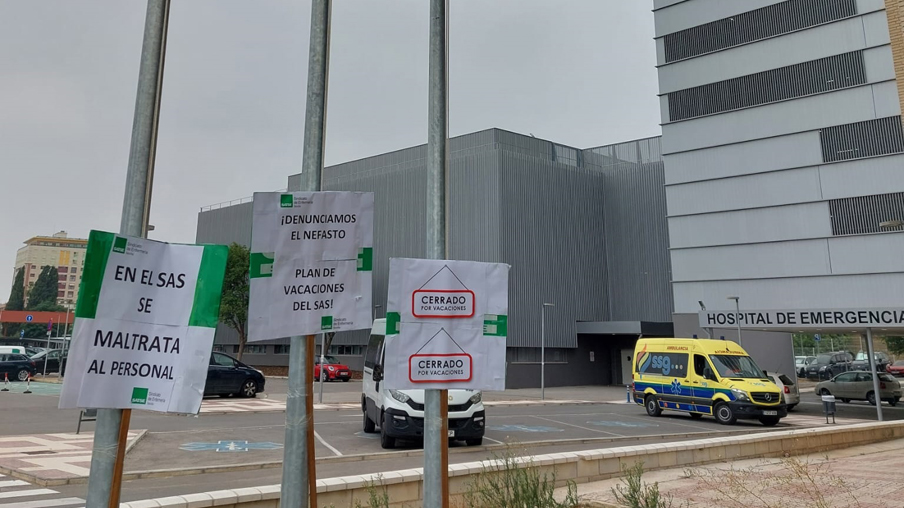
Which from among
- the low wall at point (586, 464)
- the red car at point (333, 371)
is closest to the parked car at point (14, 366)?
the red car at point (333, 371)

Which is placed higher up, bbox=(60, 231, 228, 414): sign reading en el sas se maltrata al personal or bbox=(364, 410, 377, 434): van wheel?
bbox=(60, 231, 228, 414): sign reading en el sas se maltrata al personal

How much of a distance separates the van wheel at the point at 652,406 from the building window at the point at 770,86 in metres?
21.6

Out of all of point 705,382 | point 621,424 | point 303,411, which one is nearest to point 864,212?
point 705,382

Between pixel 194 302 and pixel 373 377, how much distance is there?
416 inches

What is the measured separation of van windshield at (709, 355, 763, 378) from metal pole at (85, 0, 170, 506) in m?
19.2

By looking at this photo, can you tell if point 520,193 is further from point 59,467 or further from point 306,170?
point 306,170

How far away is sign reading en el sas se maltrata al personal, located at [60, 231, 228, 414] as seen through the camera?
11.8ft

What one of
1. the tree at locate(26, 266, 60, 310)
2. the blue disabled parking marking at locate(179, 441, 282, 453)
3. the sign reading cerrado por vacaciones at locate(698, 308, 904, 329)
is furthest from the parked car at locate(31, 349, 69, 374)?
the tree at locate(26, 266, 60, 310)

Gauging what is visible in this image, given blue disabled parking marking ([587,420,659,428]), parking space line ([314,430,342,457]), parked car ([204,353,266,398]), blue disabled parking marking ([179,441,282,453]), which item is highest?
parked car ([204,353,266,398])

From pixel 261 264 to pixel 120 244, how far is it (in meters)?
0.91

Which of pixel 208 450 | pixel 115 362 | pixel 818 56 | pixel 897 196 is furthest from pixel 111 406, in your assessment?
pixel 818 56

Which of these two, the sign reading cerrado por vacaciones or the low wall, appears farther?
the sign reading cerrado por vacaciones

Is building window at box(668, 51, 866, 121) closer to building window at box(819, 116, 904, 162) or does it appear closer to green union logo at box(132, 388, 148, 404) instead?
building window at box(819, 116, 904, 162)

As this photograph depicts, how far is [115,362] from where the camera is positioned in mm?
3662
